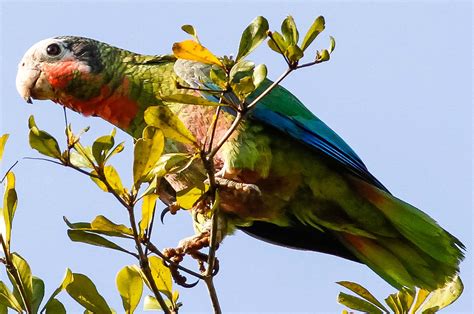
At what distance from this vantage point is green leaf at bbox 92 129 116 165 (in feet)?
9.12

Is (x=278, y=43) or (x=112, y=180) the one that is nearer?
(x=278, y=43)

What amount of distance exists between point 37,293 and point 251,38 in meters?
1.27

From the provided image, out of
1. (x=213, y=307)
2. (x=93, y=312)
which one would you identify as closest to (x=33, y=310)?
(x=93, y=312)

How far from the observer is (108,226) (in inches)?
113

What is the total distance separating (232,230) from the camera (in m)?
4.66

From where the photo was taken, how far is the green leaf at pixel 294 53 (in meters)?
2.62

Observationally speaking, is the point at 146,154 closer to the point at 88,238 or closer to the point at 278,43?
the point at 88,238

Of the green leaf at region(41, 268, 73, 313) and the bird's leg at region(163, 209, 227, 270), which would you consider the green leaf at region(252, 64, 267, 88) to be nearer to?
the green leaf at region(41, 268, 73, 313)

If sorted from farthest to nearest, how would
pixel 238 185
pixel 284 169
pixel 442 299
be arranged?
pixel 284 169, pixel 238 185, pixel 442 299

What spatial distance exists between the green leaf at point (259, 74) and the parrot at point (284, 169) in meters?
1.47

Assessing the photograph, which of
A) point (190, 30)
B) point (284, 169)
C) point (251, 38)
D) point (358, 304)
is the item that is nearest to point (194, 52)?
point (190, 30)

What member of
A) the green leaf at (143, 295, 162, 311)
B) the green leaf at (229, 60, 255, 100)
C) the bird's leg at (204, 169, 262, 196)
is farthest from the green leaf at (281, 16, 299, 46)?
the bird's leg at (204, 169, 262, 196)

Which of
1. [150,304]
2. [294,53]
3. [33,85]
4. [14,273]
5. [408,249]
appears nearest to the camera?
[294,53]

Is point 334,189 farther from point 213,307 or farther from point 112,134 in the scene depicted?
point 112,134
